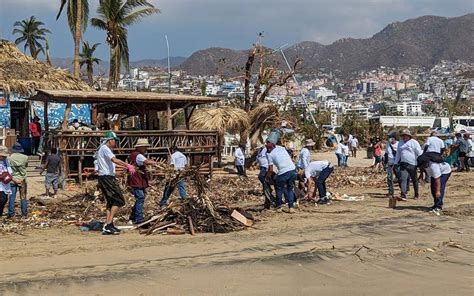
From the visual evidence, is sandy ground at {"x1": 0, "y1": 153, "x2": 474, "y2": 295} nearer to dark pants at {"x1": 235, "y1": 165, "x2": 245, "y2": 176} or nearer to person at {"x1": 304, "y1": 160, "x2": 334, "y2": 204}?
person at {"x1": 304, "y1": 160, "x2": 334, "y2": 204}

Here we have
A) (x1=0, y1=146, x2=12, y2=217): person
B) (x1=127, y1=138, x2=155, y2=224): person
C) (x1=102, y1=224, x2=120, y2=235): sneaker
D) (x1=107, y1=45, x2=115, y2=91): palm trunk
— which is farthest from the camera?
(x1=107, y1=45, x2=115, y2=91): palm trunk

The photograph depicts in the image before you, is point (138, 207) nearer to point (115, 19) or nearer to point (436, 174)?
point (436, 174)

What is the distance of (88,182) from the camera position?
18172mm

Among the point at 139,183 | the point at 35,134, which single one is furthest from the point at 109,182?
the point at 35,134

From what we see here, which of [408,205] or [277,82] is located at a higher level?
[277,82]

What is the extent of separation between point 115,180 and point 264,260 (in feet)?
10.8

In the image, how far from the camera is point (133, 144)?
19.5 m

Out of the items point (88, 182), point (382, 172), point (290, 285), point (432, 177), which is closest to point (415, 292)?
point (290, 285)

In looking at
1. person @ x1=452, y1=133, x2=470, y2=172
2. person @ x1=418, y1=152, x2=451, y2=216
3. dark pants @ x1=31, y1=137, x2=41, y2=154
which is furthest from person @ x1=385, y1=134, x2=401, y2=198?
dark pants @ x1=31, y1=137, x2=41, y2=154

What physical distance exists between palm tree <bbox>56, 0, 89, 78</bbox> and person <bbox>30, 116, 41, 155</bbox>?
8.96m

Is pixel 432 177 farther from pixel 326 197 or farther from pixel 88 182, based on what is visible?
pixel 88 182

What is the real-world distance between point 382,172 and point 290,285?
16364mm

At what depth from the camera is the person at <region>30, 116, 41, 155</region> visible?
22.5 meters

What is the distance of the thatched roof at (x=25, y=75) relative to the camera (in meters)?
23.3
